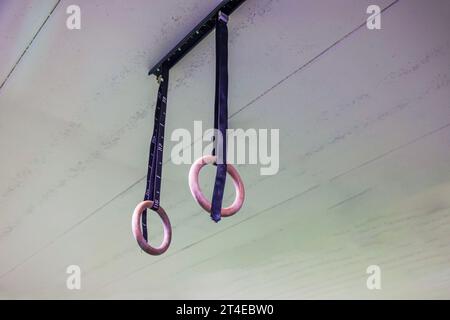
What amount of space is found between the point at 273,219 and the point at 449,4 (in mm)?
1922

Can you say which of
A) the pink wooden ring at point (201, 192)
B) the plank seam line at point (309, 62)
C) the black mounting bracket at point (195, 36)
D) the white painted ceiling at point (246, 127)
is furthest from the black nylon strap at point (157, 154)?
the plank seam line at point (309, 62)

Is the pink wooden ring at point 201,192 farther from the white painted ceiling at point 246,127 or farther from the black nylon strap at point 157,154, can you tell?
the white painted ceiling at point 246,127

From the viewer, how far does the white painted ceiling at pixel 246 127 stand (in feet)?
5.49

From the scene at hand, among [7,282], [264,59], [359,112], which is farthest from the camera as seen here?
[7,282]

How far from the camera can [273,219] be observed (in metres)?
3.13

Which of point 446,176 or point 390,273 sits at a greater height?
point 446,176

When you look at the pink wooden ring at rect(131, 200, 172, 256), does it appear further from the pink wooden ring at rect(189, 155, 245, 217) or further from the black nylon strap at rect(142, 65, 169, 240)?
the pink wooden ring at rect(189, 155, 245, 217)

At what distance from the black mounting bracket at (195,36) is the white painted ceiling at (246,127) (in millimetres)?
39

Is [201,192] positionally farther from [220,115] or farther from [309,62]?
[309,62]

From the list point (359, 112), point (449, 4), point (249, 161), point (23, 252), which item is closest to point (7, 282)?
point (23, 252)

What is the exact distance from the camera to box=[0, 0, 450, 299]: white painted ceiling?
1.67 metres

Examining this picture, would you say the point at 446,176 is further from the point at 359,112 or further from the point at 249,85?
the point at 249,85

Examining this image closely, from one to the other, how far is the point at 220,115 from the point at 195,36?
449 millimetres

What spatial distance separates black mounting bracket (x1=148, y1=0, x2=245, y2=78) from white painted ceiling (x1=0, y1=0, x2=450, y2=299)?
4cm
